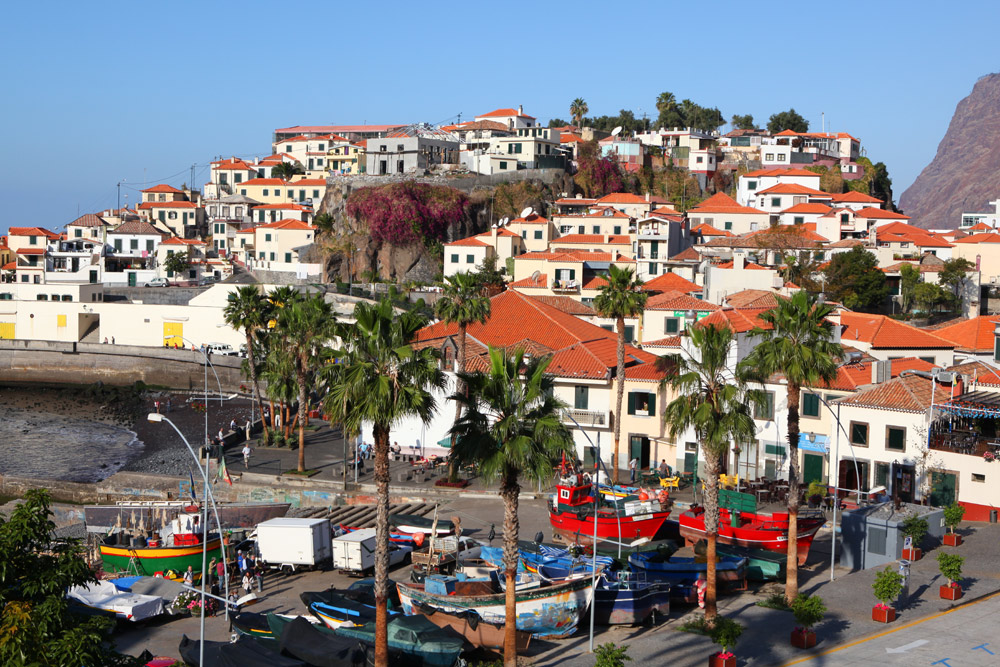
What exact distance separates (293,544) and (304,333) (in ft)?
59.2

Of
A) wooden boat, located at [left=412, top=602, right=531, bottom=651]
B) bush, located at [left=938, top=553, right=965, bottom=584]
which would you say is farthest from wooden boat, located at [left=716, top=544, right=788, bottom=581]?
wooden boat, located at [left=412, top=602, right=531, bottom=651]

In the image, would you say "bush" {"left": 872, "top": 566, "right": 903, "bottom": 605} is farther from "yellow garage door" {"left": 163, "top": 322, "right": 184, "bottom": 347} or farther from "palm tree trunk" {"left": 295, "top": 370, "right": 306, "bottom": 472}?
"yellow garage door" {"left": 163, "top": 322, "right": 184, "bottom": 347}

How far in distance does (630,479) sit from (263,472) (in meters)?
17.0

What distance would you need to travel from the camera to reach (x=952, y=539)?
35906 millimetres

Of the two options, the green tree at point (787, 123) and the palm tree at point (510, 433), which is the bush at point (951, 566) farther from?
the green tree at point (787, 123)

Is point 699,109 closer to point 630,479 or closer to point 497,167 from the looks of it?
point 497,167

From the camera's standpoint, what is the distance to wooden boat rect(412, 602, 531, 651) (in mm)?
28391

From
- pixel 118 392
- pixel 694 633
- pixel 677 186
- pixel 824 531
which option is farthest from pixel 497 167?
pixel 694 633

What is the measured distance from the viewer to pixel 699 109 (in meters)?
181

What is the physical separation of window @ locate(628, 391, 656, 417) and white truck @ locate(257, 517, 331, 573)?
60.5 feet

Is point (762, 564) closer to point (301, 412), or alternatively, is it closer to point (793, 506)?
point (793, 506)

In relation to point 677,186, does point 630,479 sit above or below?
below

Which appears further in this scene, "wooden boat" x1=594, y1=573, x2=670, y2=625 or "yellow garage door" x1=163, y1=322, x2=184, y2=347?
"yellow garage door" x1=163, y1=322, x2=184, y2=347

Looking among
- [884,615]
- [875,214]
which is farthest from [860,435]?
[875,214]
